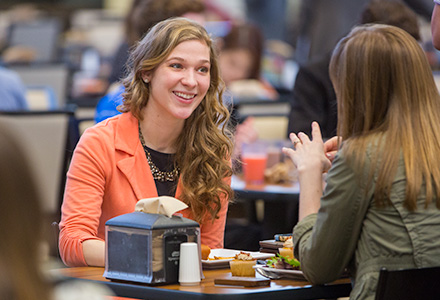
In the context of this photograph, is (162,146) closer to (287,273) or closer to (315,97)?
(287,273)

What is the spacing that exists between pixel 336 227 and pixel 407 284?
24cm

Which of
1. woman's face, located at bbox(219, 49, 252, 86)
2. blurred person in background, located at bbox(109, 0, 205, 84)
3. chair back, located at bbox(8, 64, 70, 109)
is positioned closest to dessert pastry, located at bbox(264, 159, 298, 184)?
blurred person in background, located at bbox(109, 0, 205, 84)

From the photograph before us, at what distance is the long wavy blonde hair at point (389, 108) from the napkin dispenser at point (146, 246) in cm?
47

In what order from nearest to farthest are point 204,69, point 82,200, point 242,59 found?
1. point 82,200
2. point 204,69
3. point 242,59

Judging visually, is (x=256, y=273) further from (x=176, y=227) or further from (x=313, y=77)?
(x=313, y=77)

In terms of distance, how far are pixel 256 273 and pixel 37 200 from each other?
123cm

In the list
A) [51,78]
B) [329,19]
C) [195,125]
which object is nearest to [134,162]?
[195,125]

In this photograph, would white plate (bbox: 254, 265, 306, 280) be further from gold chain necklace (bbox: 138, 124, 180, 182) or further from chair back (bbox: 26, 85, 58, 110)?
chair back (bbox: 26, 85, 58, 110)

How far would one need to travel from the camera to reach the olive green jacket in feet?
6.31

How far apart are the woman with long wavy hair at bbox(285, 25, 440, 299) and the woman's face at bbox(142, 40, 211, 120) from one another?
0.67 m

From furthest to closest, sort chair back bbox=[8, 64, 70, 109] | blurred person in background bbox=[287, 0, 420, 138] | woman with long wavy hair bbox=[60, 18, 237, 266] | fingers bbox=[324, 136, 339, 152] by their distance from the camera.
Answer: chair back bbox=[8, 64, 70, 109] → blurred person in background bbox=[287, 0, 420, 138] → woman with long wavy hair bbox=[60, 18, 237, 266] → fingers bbox=[324, 136, 339, 152]

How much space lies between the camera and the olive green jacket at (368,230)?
192 cm

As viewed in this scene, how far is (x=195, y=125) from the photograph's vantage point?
270cm

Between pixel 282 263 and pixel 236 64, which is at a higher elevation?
pixel 236 64
